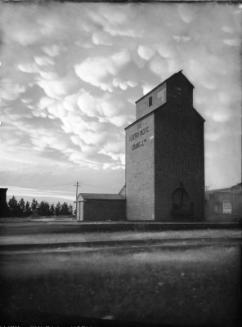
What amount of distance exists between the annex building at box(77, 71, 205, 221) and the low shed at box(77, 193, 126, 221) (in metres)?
2.04

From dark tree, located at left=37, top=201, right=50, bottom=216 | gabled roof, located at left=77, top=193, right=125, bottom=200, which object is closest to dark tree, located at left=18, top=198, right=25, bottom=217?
dark tree, located at left=37, top=201, right=50, bottom=216

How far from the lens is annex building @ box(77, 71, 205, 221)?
82.1 feet

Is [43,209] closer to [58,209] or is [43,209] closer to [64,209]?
[58,209]

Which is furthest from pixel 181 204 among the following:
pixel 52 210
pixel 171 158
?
pixel 52 210

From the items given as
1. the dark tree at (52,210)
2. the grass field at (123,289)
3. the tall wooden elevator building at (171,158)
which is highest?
the tall wooden elevator building at (171,158)

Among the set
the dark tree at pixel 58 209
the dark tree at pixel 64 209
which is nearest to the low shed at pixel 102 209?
the dark tree at pixel 64 209

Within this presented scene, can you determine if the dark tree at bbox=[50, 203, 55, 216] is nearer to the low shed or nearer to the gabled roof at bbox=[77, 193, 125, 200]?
the gabled roof at bbox=[77, 193, 125, 200]

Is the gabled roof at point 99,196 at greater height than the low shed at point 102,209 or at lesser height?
greater

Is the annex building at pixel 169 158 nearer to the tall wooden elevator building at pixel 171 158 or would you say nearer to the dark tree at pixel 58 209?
the tall wooden elevator building at pixel 171 158

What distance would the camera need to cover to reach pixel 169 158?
2541cm

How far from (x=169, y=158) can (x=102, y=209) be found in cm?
973

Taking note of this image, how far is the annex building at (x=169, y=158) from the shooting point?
25.0 meters

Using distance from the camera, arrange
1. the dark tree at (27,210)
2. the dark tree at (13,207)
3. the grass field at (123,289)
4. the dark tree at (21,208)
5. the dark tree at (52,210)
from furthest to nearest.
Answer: the dark tree at (52,210) → the dark tree at (27,210) → the dark tree at (21,208) → the dark tree at (13,207) → the grass field at (123,289)

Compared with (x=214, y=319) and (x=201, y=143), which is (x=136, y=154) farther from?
(x=214, y=319)
